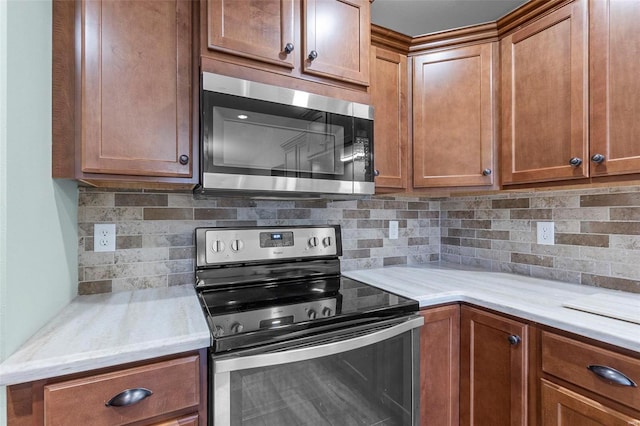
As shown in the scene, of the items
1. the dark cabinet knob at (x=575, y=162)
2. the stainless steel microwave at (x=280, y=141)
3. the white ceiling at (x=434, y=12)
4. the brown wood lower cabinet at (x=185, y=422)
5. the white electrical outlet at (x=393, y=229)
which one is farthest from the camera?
the white electrical outlet at (x=393, y=229)

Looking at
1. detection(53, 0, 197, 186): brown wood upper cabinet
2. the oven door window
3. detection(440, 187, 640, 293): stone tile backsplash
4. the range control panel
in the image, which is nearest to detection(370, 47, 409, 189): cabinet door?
the oven door window

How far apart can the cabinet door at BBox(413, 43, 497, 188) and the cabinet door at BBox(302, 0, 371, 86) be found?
425 millimetres

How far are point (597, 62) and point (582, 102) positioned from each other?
153mm

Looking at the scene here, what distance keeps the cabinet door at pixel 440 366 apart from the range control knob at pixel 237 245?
88 centimetres

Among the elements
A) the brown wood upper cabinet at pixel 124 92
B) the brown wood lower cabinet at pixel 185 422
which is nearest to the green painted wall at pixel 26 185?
the brown wood upper cabinet at pixel 124 92

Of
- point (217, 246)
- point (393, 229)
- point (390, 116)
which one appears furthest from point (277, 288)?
point (390, 116)

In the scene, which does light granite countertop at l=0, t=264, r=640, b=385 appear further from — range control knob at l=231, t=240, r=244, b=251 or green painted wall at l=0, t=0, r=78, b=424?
range control knob at l=231, t=240, r=244, b=251

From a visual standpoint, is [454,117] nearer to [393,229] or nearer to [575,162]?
[575,162]

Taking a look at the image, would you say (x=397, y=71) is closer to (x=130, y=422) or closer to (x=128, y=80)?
(x=128, y=80)

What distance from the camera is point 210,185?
1151mm

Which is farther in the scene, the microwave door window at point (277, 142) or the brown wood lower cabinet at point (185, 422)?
the microwave door window at point (277, 142)

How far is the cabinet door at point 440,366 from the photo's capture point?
1378mm

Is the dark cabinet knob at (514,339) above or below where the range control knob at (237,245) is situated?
below

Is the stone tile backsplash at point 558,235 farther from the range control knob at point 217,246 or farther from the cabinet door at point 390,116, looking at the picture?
the range control knob at point 217,246
